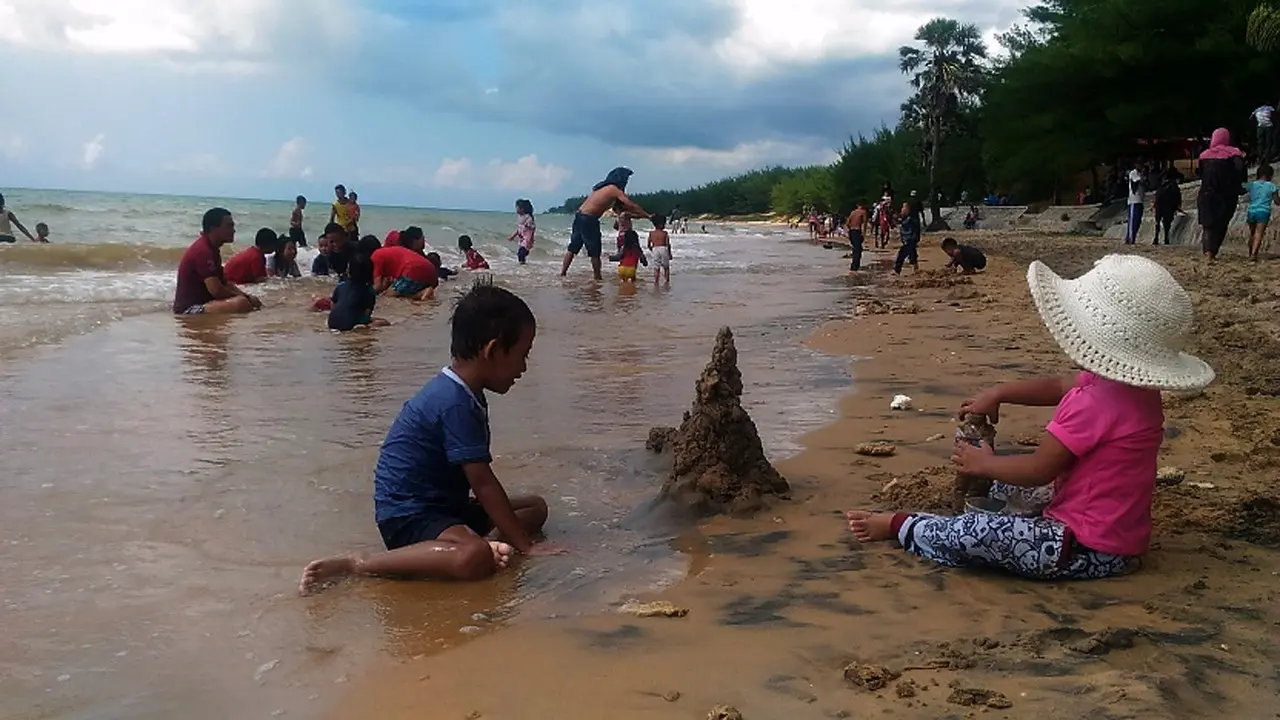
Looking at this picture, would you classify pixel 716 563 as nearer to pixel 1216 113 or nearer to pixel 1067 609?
pixel 1067 609

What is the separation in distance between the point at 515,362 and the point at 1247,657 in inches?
89.9

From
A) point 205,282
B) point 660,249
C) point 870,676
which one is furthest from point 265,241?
point 870,676

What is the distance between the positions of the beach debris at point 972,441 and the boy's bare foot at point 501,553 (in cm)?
152

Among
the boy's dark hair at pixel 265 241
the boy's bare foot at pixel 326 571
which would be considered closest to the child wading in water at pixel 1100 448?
the boy's bare foot at pixel 326 571

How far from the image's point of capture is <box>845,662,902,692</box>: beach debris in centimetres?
221

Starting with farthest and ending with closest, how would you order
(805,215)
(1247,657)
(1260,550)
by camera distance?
(805,215) → (1260,550) → (1247,657)

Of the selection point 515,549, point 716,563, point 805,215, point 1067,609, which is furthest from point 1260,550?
point 805,215

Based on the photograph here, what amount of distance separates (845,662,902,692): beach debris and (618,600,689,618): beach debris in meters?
0.59

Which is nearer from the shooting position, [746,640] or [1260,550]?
[746,640]

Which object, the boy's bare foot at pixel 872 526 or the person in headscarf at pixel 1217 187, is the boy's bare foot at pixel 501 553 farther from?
the person in headscarf at pixel 1217 187

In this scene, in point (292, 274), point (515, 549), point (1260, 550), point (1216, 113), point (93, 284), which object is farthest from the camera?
point (1216, 113)

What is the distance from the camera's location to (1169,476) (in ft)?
12.4

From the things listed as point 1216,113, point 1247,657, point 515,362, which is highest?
point 1216,113

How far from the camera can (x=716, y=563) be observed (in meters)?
3.21
